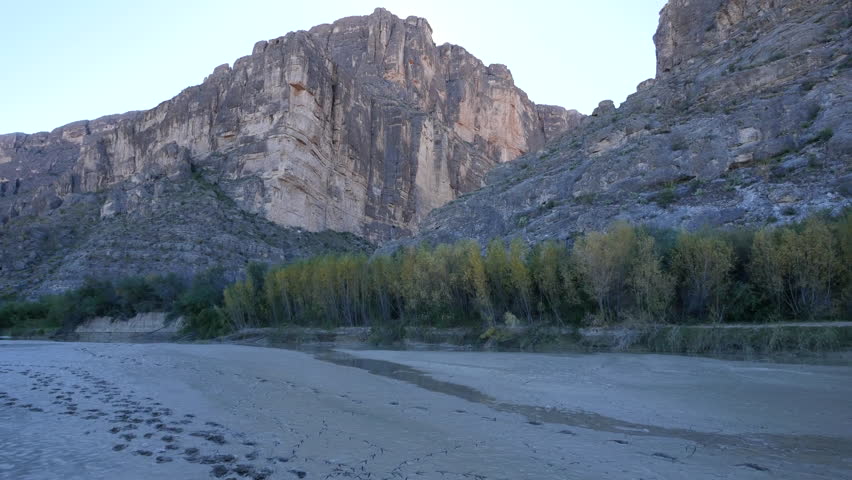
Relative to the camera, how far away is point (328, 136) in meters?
89.8

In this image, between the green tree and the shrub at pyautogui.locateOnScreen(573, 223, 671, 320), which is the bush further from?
the green tree

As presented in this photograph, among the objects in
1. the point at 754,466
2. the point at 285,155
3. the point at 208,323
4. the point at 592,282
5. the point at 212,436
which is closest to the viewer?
the point at 754,466

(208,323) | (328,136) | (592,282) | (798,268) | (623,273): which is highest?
(328,136)

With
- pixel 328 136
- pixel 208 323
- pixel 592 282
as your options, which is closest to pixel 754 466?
pixel 592 282

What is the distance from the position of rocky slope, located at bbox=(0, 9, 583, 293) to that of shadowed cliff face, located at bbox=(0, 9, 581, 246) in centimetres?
29

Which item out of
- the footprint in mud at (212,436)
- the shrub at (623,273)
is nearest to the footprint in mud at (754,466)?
the footprint in mud at (212,436)

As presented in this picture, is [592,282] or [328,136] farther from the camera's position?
[328,136]

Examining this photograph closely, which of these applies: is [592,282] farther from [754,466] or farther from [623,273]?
[754,466]

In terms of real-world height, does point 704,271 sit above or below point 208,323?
above

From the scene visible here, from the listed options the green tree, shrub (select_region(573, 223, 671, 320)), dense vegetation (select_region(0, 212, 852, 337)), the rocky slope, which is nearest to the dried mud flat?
dense vegetation (select_region(0, 212, 852, 337))

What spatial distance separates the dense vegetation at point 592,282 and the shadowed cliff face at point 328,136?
127ft

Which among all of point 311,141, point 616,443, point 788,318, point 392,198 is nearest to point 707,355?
point 788,318

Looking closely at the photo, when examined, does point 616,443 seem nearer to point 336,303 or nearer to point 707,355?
point 707,355

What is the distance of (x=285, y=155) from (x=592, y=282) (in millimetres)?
61070
